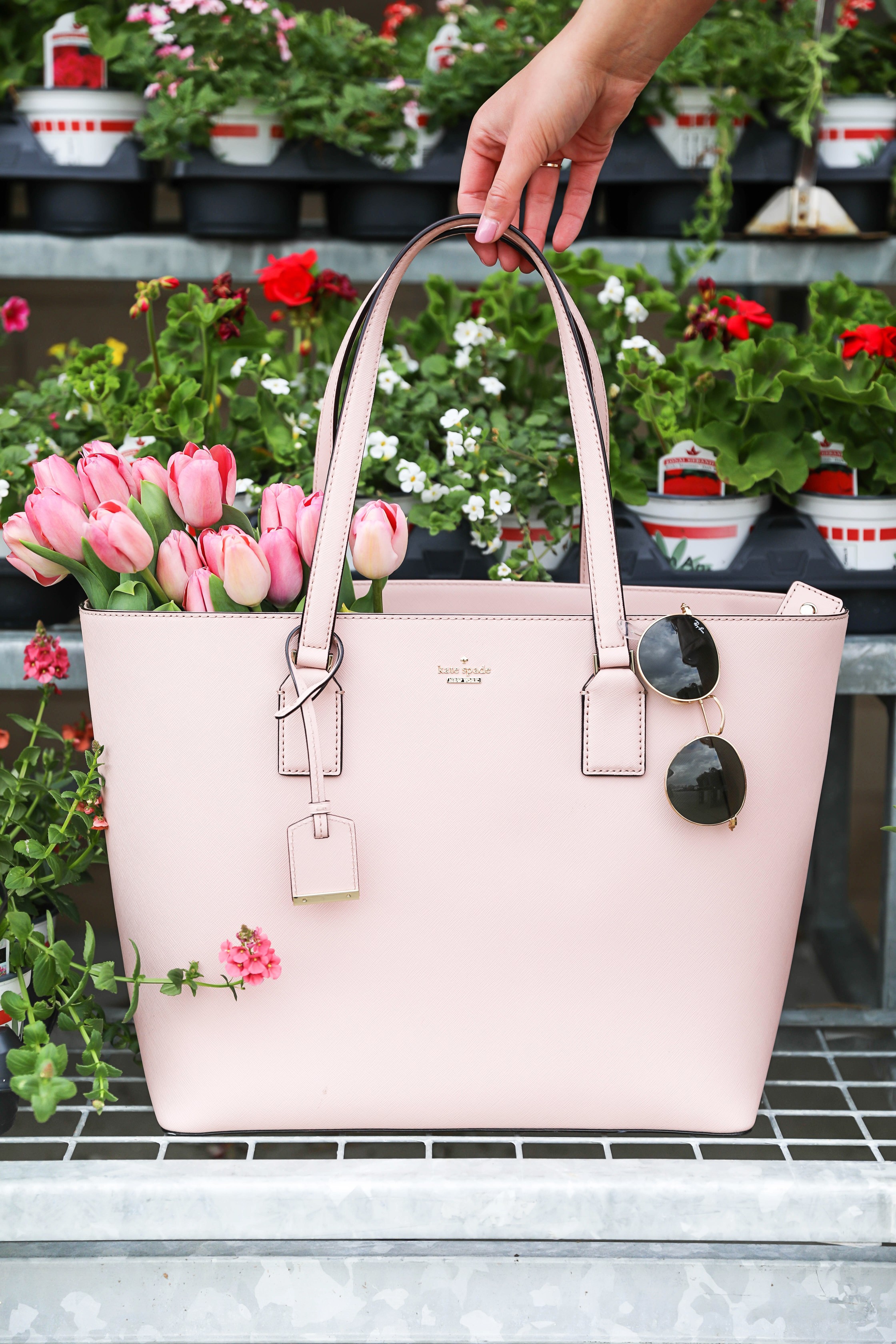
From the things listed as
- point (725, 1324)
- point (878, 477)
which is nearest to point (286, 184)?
point (878, 477)

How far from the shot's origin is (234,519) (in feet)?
2.77

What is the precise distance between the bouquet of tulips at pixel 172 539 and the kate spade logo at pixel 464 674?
3.3 inches

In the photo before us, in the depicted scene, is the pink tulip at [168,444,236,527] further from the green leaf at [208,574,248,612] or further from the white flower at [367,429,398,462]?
the white flower at [367,429,398,462]

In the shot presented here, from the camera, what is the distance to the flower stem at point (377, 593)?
0.82m

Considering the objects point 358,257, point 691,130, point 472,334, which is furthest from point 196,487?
point 691,130

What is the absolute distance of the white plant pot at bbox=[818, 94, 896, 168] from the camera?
4.39 ft

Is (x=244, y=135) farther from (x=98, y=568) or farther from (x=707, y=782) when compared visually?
(x=707, y=782)

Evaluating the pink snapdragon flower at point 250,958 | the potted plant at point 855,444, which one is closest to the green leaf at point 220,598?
the pink snapdragon flower at point 250,958

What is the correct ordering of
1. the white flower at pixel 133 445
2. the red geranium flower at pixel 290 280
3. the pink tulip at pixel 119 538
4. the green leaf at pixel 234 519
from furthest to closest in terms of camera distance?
1. the red geranium flower at pixel 290 280
2. the white flower at pixel 133 445
3. the green leaf at pixel 234 519
4. the pink tulip at pixel 119 538

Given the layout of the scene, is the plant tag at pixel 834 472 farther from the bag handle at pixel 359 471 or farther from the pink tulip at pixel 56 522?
the pink tulip at pixel 56 522

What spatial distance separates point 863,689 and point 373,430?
1.88ft

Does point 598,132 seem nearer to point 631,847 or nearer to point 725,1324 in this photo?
point 631,847

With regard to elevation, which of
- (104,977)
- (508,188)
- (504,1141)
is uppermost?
(508,188)

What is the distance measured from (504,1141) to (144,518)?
56 centimetres
